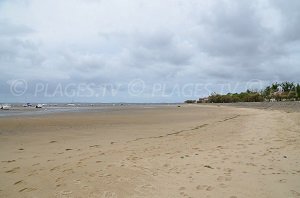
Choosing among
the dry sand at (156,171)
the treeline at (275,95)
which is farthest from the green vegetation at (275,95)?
the dry sand at (156,171)

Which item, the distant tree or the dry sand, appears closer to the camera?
the dry sand

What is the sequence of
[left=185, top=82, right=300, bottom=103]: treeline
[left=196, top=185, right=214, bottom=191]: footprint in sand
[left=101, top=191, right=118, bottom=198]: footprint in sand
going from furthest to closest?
[left=185, top=82, right=300, bottom=103]: treeline → [left=196, top=185, right=214, bottom=191]: footprint in sand → [left=101, top=191, right=118, bottom=198]: footprint in sand

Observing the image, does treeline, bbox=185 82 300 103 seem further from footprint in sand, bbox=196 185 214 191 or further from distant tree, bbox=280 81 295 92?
footprint in sand, bbox=196 185 214 191

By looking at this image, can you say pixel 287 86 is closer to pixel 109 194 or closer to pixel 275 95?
pixel 275 95

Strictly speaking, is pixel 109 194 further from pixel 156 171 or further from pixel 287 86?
pixel 287 86

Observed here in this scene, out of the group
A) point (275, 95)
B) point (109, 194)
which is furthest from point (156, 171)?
point (275, 95)

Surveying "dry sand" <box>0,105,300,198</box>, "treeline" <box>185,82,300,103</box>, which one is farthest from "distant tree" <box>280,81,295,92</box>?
"dry sand" <box>0,105,300,198</box>

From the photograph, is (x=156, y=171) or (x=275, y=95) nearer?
(x=156, y=171)

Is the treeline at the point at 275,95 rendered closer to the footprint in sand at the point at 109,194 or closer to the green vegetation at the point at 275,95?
the green vegetation at the point at 275,95

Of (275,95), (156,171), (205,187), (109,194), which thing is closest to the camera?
(109,194)

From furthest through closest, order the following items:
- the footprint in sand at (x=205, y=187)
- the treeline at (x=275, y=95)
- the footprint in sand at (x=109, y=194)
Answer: the treeline at (x=275, y=95), the footprint in sand at (x=205, y=187), the footprint in sand at (x=109, y=194)

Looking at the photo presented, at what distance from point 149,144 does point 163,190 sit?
522 centimetres

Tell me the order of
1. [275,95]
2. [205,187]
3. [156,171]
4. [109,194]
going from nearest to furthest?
[109,194] → [205,187] → [156,171] → [275,95]

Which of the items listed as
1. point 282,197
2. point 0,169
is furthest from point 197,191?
point 0,169
